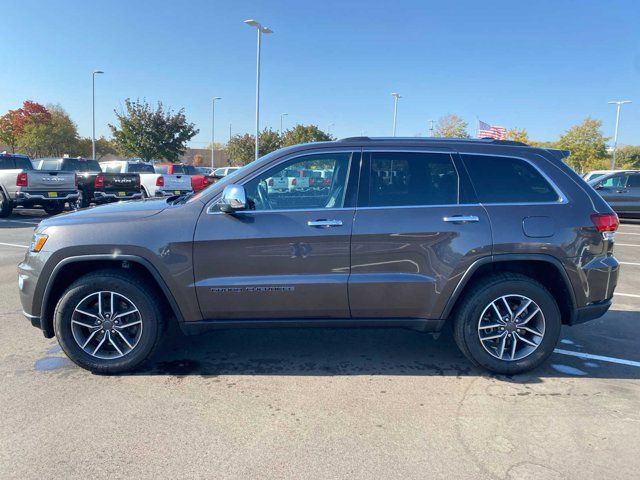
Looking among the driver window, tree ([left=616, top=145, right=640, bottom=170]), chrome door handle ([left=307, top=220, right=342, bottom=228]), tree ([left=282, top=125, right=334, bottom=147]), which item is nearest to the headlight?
the driver window

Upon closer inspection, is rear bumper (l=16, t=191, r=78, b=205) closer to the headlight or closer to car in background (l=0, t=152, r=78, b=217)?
car in background (l=0, t=152, r=78, b=217)

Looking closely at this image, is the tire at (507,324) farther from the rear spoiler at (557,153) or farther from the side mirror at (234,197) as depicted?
the side mirror at (234,197)

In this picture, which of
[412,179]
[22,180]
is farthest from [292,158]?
[22,180]

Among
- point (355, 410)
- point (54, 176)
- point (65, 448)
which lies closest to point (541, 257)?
point (355, 410)

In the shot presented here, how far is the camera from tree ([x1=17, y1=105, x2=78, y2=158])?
46.8 meters

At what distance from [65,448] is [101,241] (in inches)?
59.1

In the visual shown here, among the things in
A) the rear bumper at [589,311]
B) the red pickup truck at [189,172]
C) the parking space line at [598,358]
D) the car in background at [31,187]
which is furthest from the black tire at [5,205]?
the rear bumper at [589,311]

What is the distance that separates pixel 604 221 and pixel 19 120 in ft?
191

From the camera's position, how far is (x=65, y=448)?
2.90 m

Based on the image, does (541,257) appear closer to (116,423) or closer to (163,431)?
(163,431)

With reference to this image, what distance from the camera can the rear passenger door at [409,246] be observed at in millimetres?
3773

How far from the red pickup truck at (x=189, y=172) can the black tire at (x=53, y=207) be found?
4332 millimetres

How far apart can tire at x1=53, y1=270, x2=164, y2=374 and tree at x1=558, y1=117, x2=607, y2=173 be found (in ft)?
163

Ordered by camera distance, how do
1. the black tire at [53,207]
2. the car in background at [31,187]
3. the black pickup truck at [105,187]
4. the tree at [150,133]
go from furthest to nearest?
the tree at [150,133] < the black tire at [53,207] < the black pickup truck at [105,187] < the car in background at [31,187]
